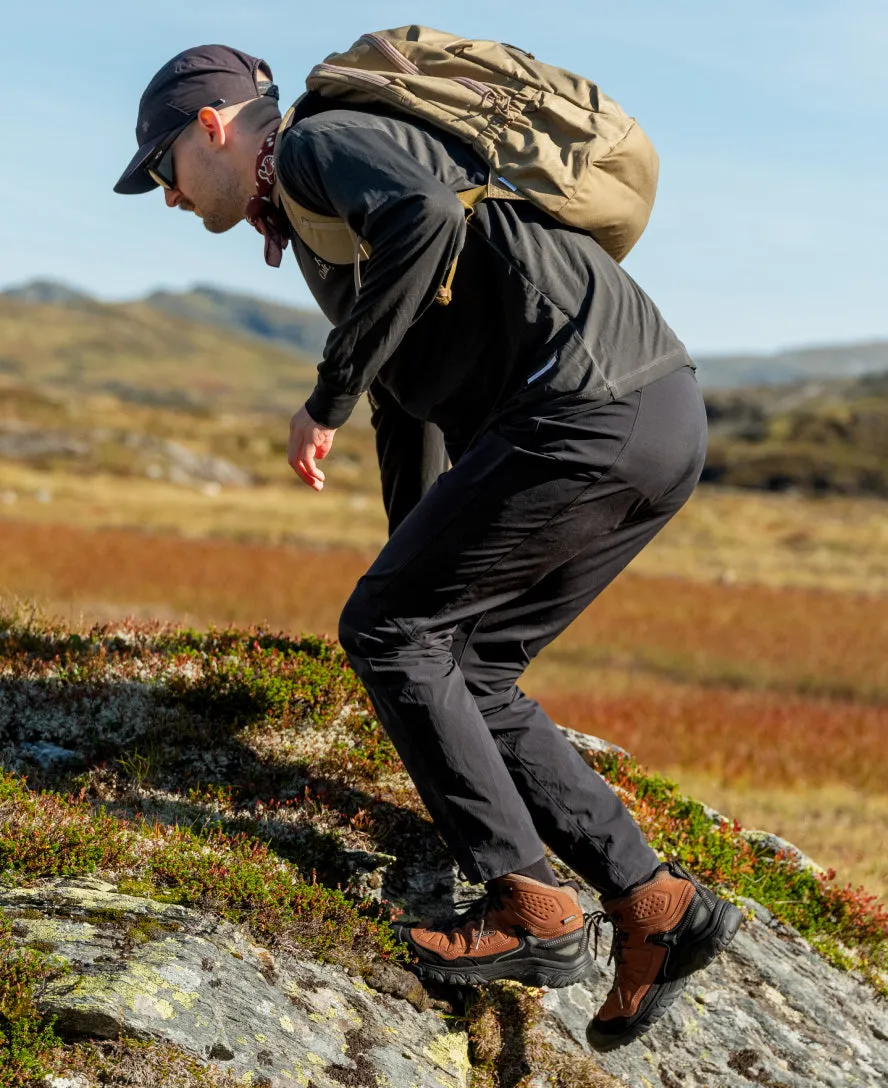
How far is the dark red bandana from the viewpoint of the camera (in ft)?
12.3

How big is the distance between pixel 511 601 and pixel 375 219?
4.56 ft

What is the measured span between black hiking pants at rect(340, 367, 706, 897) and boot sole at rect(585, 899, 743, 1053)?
0.95 ft

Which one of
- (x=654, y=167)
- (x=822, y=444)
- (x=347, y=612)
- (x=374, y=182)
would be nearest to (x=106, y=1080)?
(x=347, y=612)

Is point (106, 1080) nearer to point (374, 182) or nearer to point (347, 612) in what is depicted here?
point (347, 612)

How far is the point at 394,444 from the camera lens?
4.77 metres

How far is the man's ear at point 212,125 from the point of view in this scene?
148 inches

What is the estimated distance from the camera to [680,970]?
155 inches

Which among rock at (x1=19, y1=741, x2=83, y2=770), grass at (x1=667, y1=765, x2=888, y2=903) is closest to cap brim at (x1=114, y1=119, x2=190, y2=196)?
rock at (x1=19, y1=741, x2=83, y2=770)

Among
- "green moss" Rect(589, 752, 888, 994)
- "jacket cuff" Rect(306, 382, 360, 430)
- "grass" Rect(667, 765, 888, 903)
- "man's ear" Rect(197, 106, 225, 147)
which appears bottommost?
"grass" Rect(667, 765, 888, 903)

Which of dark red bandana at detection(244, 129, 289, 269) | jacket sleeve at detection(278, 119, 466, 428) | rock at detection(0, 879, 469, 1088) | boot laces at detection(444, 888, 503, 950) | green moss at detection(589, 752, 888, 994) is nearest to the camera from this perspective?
rock at detection(0, 879, 469, 1088)

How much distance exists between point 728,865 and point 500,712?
2.07 metres

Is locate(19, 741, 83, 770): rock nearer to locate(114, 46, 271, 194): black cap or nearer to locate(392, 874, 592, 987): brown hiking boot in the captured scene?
locate(392, 874, 592, 987): brown hiking boot

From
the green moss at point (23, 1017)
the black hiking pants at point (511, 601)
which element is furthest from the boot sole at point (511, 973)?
the green moss at point (23, 1017)

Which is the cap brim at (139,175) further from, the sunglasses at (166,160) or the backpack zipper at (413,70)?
the backpack zipper at (413,70)
